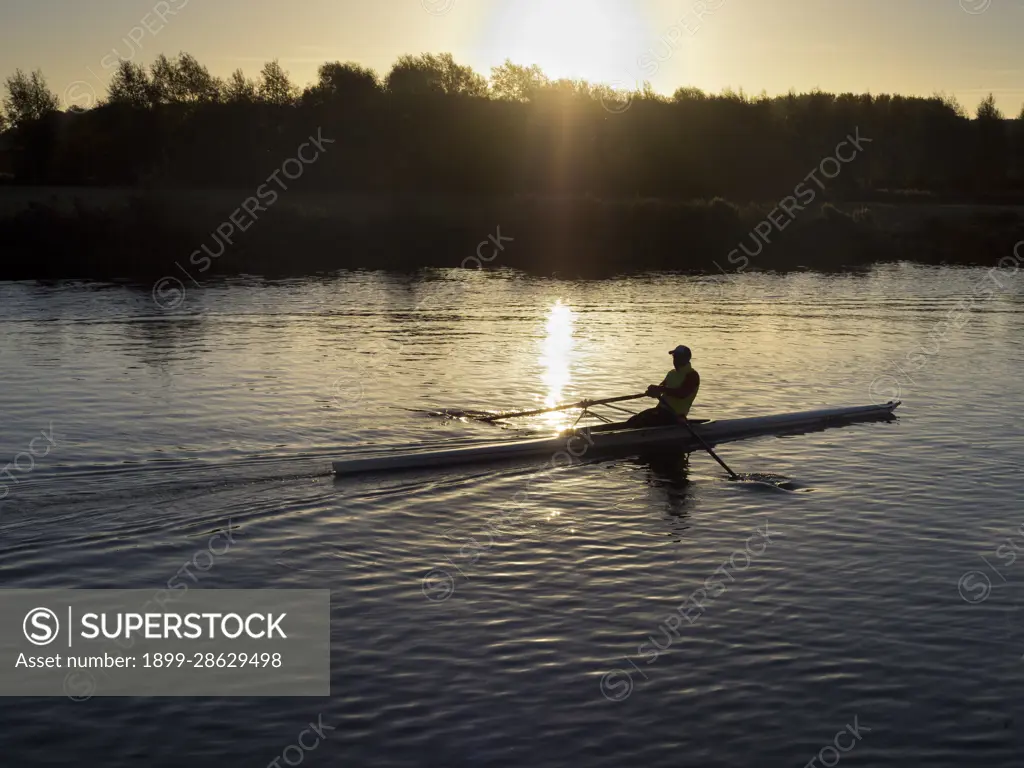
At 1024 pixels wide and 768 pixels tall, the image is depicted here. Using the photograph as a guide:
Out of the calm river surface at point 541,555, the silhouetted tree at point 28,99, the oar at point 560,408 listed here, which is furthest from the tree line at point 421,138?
the oar at point 560,408

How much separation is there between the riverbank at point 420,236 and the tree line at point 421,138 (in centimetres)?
398

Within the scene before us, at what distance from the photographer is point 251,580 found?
47.9ft

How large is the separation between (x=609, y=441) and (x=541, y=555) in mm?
6546

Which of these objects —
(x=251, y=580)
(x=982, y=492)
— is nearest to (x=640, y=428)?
(x=982, y=492)

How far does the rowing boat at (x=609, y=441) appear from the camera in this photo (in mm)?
19672

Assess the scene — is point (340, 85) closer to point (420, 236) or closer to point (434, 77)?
point (434, 77)

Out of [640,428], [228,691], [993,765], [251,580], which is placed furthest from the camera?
[640,428]

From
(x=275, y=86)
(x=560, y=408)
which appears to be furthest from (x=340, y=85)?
(x=560, y=408)

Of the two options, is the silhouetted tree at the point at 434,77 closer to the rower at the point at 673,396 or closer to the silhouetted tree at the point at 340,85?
the silhouetted tree at the point at 340,85

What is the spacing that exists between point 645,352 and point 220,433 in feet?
57.0

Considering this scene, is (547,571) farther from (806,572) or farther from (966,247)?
(966,247)

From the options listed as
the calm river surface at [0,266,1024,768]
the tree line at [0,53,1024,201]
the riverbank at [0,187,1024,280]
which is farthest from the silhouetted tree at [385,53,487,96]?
the calm river surface at [0,266,1024,768]

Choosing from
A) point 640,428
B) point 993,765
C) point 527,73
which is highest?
point 527,73

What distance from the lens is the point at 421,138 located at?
86.8m
